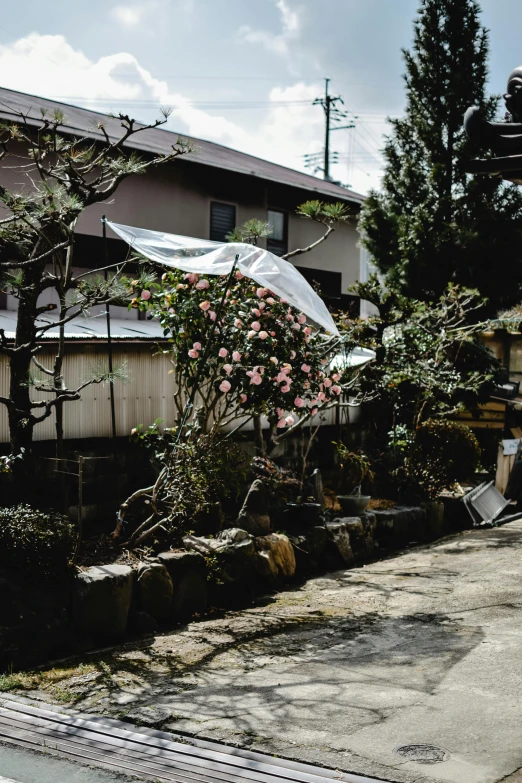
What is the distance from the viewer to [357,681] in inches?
249

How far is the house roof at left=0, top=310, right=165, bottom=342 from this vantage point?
32.5ft

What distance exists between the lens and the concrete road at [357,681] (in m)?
5.05

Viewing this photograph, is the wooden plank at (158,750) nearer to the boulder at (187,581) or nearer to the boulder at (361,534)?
the boulder at (187,581)

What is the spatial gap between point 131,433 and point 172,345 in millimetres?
1162

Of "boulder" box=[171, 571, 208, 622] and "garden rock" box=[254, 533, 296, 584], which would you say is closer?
"boulder" box=[171, 571, 208, 622]

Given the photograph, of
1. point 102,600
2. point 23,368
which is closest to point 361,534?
point 102,600

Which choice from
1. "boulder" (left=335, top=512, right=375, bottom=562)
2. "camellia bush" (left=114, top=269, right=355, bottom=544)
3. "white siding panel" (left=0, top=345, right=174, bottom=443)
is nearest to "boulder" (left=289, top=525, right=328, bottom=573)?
"boulder" (left=335, top=512, right=375, bottom=562)

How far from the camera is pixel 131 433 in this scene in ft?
32.0

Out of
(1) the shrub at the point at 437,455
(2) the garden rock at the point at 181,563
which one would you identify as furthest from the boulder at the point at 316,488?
(2) the garden rock at the point at 181,563

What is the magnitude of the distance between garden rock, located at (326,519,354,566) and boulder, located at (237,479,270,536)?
4.10 ft

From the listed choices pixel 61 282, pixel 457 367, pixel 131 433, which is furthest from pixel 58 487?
pixel 457 367

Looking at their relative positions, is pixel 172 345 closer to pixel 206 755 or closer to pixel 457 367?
pixel 206 755

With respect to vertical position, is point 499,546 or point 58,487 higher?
point 58,487

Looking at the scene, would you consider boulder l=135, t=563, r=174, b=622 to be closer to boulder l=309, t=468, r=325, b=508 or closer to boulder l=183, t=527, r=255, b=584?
boulder l=183, t=527, r=255, b=584
